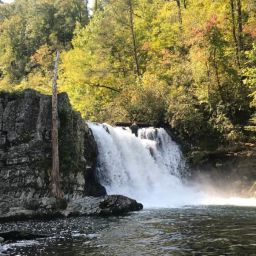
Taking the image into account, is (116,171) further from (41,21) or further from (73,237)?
(41,21)

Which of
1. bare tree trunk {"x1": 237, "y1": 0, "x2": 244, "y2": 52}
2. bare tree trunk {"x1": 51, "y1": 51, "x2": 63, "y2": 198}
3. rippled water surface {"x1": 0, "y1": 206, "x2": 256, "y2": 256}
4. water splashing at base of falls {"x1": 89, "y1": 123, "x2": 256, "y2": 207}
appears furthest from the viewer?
bare tree trunk {"x1": 237, "y1": 0, "x2": 244, "y2": 52}

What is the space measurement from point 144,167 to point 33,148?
8.86 meters

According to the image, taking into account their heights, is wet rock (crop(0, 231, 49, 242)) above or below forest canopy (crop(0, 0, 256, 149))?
below

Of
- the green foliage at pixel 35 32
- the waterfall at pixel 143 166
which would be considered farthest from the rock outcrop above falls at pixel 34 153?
the green foliage at pixel 35 32

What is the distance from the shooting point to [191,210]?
20.5 meters

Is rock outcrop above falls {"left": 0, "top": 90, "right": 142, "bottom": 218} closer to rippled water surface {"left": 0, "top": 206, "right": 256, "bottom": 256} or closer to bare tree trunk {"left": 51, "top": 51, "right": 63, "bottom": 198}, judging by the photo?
bare tree trunk {"left": 51, "top": 51, "right": 63, "bottom": 198}

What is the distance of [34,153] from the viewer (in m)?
21.3

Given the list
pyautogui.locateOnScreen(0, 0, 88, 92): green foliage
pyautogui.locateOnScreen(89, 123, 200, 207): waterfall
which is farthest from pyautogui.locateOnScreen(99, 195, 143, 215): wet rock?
pyautogui.locateOnScreen(0, 0, 88, 92): green foliage

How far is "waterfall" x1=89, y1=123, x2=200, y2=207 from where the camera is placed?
26109mm

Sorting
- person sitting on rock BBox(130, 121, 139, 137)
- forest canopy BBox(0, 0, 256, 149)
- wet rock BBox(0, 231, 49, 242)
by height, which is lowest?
wet rock BBox(0, 231, 49, 242)

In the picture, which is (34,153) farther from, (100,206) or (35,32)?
(35,32)

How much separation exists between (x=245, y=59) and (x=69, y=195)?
18.0 metres

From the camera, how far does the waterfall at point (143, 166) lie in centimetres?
2611

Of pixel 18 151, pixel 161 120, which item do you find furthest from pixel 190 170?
pixel 18 151
